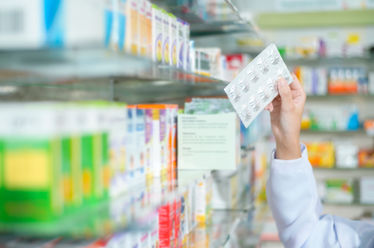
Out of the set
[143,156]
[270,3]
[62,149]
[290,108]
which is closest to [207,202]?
[290,108]

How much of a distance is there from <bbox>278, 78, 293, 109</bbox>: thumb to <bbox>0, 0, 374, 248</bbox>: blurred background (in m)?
0.29

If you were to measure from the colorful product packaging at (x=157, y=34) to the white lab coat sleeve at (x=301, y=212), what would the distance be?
2.13ft

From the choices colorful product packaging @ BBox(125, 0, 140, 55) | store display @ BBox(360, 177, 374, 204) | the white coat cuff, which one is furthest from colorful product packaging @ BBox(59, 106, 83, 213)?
store display @ BBox(360, 177, 374, 204)

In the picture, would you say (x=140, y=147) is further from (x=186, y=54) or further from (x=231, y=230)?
(x=231, y=230)

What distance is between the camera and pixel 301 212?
202 centimetres

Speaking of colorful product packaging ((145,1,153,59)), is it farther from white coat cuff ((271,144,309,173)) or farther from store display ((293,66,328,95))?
store display ((293,66,328,95))

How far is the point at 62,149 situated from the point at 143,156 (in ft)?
2.56

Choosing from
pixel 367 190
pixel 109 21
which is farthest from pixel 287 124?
pixel 367 190

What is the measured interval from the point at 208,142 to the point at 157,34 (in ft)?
2.05

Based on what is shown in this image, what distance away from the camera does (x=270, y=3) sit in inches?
263

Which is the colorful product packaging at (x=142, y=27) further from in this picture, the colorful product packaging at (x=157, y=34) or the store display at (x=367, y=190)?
the store display at (x=367, y=190)

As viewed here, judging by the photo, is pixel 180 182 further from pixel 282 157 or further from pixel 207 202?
pixel 207 202

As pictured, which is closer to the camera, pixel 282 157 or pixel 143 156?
pixel 143 156

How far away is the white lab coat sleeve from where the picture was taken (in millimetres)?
1991
